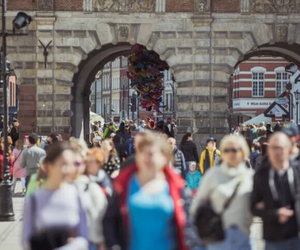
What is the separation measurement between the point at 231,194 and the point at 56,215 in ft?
6.05

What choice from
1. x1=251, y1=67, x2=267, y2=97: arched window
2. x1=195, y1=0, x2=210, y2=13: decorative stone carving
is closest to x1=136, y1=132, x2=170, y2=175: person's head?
x1=195, y1=0, x2=210, y2=13: decorative stone carving

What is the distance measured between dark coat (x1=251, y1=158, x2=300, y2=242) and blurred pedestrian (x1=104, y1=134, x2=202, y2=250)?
109 cm

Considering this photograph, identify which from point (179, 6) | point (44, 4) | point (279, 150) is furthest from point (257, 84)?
point (279, 150)

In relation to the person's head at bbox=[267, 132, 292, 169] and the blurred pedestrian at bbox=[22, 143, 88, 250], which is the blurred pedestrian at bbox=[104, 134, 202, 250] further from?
the person's head at bbox=[267, 132, 292, 169]

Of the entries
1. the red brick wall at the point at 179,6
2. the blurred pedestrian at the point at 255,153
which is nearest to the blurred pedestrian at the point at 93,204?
the blurred pedestrian at the point at 255,153

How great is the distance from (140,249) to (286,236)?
1716 mm

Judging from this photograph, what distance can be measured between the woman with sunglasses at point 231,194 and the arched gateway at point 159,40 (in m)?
21.3

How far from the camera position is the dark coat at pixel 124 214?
8062mm

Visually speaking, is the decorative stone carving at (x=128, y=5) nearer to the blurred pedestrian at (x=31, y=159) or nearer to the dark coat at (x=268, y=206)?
the blurred pedestrian at (x=31, y=159)

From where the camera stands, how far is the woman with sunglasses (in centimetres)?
930

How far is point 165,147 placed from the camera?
27.3 feet

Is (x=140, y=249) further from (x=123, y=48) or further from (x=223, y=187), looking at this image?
(x=123, y=48)

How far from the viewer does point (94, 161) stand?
1094 cm

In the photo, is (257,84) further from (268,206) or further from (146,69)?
(268,206)
